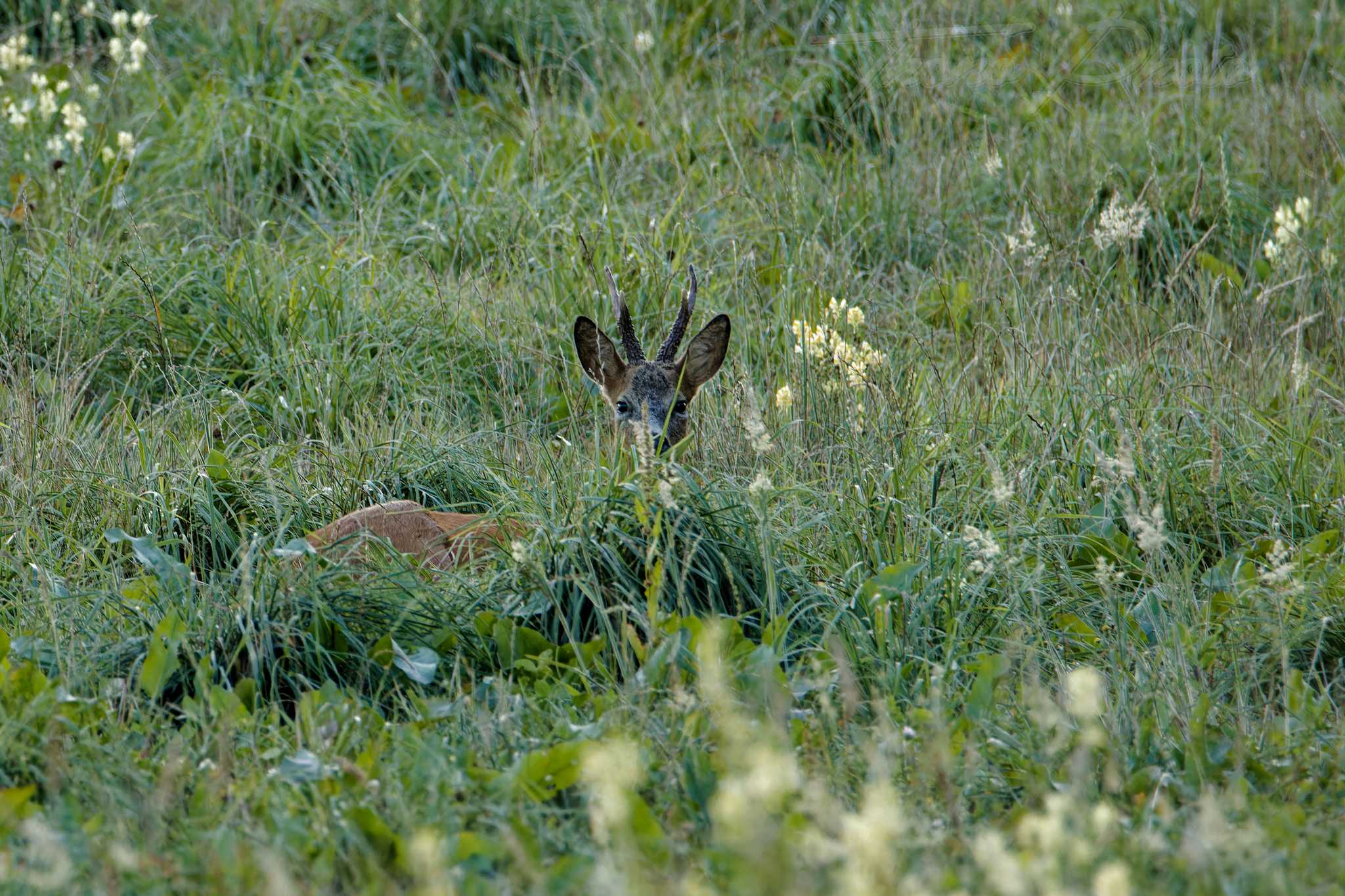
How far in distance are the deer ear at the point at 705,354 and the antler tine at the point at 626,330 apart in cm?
16

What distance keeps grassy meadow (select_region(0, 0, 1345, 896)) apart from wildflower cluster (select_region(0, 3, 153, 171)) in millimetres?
52

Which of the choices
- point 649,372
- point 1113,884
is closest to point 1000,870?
point 1113,884

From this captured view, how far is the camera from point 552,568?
3.71 metres

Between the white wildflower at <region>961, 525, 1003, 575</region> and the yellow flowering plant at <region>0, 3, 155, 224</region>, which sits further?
the yellow flowering plant at <region>0, 3, 155, 224</region>

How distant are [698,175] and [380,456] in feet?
10.2

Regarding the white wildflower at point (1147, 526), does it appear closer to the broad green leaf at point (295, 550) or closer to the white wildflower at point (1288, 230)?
the broad green leaf at point (295, 550)

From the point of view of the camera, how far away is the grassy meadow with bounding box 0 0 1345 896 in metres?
→ 2.66

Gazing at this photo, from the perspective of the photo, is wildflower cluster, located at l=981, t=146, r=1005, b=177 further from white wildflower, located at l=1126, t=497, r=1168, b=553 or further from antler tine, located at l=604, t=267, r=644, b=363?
white wildflower, located at l=1126, t=497, r=1168, b=553

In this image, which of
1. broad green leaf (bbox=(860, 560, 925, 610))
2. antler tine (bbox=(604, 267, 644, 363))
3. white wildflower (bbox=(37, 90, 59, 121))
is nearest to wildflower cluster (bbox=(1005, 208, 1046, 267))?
antler tine (bbox=(604, 267, 644, 363))

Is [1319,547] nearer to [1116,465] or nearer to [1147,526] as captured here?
[1116,465]

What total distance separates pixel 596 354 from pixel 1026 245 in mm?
1625

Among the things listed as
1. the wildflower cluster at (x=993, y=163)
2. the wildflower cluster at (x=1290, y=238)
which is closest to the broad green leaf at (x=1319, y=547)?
the wildflower cluster at (x=1290, y=238)

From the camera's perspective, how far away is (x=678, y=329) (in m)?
5.08

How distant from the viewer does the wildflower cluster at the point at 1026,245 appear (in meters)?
5.42
